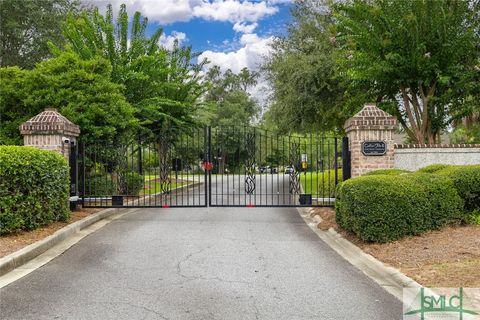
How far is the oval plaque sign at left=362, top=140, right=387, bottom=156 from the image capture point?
33.4ft

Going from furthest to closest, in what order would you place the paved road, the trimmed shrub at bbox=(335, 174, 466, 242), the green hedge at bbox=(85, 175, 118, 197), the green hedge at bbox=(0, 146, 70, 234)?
the green hedge at bbox=(85, 175, 118, 197) < the green hedge at bbox=(0, 146, 70, 234) < the trimmed shrub at bbox=(335, 174, 466, 242) < the paved road

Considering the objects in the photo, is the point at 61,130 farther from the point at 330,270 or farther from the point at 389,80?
A: the point at 389,80

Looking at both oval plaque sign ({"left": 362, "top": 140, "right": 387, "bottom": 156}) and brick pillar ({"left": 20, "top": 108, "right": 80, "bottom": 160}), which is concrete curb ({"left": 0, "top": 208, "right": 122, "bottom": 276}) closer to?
brick pillar ({"left": 20, "top": 108, "right": 80, "bottom": 160})

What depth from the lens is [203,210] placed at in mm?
13109

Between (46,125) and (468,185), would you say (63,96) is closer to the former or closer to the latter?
(46,125)

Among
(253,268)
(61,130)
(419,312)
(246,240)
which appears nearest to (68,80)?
(61,130)

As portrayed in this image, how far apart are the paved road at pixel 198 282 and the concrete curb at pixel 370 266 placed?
0.54 ft

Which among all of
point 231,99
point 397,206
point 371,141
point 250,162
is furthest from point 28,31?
point 231,99

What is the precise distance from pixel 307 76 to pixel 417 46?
5.79m

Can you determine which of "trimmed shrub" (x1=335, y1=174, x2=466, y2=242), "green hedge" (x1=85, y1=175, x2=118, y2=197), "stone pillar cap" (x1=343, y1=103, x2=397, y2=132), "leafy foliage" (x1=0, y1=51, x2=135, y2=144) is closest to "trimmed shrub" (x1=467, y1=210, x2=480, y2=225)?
"trimmed shrub" (x1=335, y1=174, x2=466, y2=242)

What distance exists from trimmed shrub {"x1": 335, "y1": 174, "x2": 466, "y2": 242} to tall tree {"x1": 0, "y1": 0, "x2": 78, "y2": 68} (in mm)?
25820

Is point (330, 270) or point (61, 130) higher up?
point (61, 130)

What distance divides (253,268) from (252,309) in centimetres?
168

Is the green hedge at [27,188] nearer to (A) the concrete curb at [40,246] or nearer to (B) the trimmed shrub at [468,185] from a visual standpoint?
(A) the concrete curb at [40,246]
